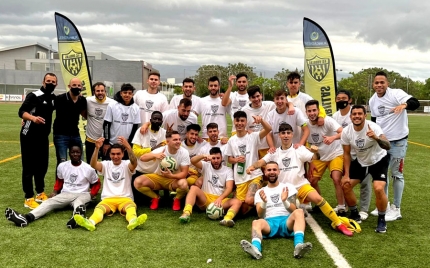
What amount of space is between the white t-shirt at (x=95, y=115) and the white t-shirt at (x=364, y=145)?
3.84 metres

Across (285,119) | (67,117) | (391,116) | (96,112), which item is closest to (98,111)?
(96,112)

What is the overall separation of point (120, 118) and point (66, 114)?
0.87 m

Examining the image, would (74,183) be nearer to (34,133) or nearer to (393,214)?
(34,133)

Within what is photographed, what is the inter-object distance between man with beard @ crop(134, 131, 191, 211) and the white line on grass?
1900 mm

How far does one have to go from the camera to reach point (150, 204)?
6.66 meters

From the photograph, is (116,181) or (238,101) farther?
(238,101)

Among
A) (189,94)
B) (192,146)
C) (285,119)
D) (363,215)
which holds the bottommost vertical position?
(363,215)

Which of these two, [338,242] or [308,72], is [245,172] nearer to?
[338,242]

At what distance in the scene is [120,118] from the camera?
6570 millimetres

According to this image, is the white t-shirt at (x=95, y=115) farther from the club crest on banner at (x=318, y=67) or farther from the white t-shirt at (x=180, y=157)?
the club crest on banner at (x=318, y=67)

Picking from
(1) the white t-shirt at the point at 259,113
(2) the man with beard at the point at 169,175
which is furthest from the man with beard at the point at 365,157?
(2) the man with beard at the point at 169,175

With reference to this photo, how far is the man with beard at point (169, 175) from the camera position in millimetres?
6168

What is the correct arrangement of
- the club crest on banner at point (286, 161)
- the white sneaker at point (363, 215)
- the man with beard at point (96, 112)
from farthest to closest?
the man with beard at point (96, 112)
the white sneaker at point (363, 215)
the club crest on banner at point (286, 161)

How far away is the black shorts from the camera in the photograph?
548 cm
